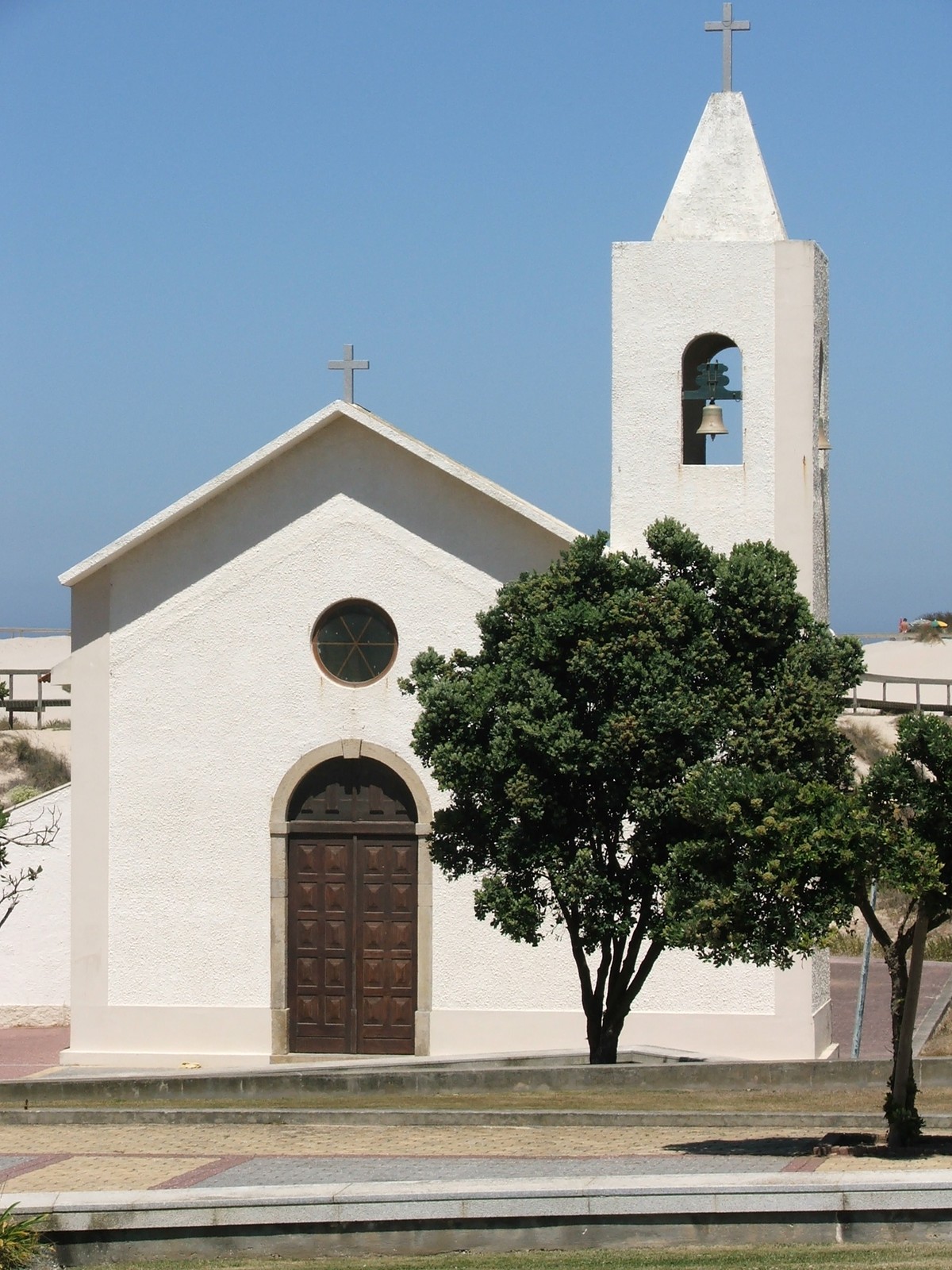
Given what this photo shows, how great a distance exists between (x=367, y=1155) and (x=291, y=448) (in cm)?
1020

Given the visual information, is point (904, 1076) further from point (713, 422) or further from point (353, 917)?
point (353, 917)

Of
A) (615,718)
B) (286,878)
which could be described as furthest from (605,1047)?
(286,878)

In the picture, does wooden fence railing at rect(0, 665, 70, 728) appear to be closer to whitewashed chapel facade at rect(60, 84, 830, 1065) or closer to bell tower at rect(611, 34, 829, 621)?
whitewashed chapel facade at rect(60, 84, 830, 1065)

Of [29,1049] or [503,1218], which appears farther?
[29,1049]

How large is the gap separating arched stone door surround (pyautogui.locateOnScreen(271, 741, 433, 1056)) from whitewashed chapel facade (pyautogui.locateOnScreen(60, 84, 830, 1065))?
0.09ft

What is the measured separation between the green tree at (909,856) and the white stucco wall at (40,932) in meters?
12.4

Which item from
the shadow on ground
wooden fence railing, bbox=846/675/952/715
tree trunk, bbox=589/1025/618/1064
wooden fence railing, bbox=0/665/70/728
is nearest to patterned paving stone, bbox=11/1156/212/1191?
the shadow on ground

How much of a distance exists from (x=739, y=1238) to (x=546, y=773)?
637cm

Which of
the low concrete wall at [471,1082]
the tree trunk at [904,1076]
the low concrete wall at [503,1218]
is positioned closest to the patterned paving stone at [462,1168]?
the tree trunk at [904,1076]

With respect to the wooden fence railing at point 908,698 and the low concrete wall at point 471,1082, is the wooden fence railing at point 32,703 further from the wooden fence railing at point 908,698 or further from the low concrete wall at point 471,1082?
the low concrete wall at point 471,1082

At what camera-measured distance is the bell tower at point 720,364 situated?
1939cm

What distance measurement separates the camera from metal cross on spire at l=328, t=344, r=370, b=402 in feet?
69.1

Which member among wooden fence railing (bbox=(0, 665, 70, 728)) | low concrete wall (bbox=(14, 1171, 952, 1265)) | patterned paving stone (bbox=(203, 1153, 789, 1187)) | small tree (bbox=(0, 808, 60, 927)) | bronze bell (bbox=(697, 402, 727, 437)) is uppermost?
bronze bell (bbox=(697, 402, 727, 437))

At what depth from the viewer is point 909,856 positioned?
1179cm
